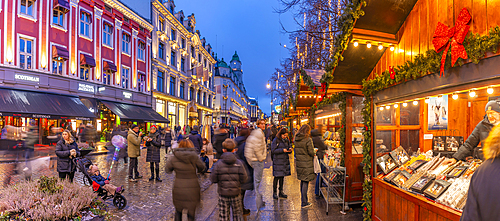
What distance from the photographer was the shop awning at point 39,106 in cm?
1198

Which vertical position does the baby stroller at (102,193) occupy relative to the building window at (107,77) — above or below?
below

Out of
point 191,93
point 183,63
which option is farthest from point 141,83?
point 191,93

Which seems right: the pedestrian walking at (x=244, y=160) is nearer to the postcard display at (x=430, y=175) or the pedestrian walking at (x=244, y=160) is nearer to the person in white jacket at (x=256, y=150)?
the person in white jacket at (x=256, y=150)

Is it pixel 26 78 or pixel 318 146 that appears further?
pixel 26 78

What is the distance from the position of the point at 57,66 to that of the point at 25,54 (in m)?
1.74

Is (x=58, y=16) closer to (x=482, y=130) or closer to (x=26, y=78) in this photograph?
(x=26, y=78)

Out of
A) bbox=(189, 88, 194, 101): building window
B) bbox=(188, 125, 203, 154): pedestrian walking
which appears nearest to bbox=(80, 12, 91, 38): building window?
bbox=(188, 125, 203, 154): pedestrian walking

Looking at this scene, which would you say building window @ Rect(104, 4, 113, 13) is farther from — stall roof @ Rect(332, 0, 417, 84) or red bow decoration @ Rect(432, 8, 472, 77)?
red bow decoration @ Rect(432, 8, 472, 77)

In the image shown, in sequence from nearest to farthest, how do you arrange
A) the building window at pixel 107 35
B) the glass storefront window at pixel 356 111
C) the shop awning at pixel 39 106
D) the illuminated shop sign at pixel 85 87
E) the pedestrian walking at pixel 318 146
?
the glass storefront window at pixel 356 111
the pedestrian walking at pixel 318 146
the shop awning at pixel 39 106
the illuminated shop sign at pixel 85 87
the building window at pixel 107 35

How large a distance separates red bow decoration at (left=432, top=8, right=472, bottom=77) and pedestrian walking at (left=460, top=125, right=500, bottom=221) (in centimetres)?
132

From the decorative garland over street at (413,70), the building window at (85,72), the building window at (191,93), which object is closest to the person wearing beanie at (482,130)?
the decorative garland over street at (413,70)

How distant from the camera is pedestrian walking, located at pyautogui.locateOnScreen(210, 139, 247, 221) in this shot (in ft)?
12.6

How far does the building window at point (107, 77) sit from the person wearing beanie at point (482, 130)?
21.5 m

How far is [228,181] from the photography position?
3848 millimetres
